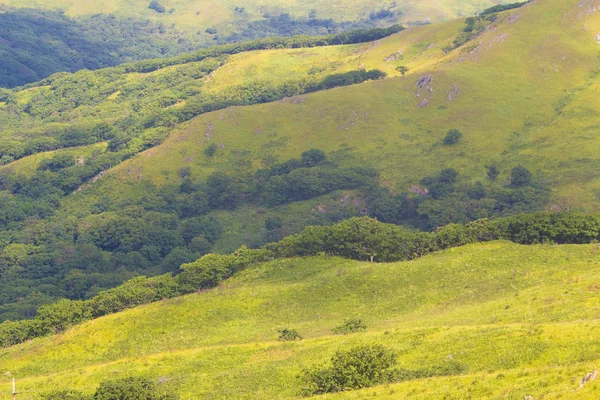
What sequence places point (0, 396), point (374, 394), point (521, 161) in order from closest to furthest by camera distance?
point (374, 394)
point (0, 396)
point (521, 161)

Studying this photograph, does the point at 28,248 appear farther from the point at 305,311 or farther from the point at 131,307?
the point at 305,311

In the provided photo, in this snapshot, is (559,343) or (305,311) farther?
(305,311)

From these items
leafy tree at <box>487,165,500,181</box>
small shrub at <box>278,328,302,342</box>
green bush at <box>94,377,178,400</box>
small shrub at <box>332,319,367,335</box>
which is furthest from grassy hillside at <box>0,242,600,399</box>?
leafy tree at <box>487,165,500,181</box>

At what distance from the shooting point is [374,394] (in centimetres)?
5738

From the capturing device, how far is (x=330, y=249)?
123 meters

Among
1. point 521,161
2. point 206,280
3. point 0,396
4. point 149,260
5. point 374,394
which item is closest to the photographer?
point 374,394

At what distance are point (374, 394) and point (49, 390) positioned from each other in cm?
3538

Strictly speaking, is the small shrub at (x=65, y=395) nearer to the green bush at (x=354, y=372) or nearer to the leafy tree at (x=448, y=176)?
the green bush at (x=354, y=372)

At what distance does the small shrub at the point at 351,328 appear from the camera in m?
84.6

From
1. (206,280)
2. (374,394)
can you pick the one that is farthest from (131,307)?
(374,394)

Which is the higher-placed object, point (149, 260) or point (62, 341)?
point (62, 341)

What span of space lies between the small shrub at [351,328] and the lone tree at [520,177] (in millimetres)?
109249

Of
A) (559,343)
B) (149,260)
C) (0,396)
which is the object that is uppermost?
(559,343)

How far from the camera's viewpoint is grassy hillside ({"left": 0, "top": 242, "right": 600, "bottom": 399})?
58688 millimetres
